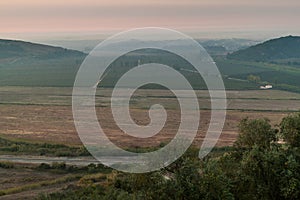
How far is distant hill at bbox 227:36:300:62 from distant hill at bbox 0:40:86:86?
44.6 m

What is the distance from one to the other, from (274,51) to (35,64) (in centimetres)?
6683

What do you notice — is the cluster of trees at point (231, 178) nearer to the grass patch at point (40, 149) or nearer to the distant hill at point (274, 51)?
the grass patch at point (40, 149)

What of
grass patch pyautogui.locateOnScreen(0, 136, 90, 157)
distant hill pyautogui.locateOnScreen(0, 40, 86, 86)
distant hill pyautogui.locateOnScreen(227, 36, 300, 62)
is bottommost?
grass patch pyautogui.locateOnScreen(0, 136, 90, 157)

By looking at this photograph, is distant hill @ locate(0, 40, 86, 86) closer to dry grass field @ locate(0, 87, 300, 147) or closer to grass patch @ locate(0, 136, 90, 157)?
dry grass field @ locate(0, 87, 300, 147)

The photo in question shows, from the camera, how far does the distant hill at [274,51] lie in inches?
4749

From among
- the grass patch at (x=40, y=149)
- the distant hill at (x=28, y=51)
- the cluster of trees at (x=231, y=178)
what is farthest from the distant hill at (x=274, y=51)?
the cluster of trees at (x=231, y=178)

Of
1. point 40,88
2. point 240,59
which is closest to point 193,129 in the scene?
point 40,88

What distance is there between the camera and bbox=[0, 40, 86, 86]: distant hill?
3088 inches

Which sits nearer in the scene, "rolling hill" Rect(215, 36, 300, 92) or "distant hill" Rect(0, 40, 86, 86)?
"rolling hill" Rect(215, 36, 300, 92)

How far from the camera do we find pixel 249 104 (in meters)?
51.1

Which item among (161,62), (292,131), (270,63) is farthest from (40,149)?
(270,63)

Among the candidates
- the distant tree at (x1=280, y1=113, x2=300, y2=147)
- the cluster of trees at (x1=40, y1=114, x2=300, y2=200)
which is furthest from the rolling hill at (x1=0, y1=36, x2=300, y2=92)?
the cluster of trees at (x1=40, y1=114, x2=300, y2=200)

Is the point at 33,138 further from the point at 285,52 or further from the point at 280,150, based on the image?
the point at 285,52

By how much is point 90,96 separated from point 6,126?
16313 mm
